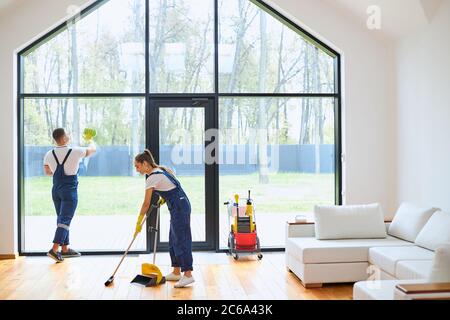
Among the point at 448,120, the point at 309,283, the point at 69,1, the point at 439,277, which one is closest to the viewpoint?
the point at 439,277

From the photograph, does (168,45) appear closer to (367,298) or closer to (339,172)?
(339,172)

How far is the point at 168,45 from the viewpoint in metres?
7.12

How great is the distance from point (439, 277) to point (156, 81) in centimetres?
457

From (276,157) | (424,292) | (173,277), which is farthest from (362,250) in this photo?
(276,157)

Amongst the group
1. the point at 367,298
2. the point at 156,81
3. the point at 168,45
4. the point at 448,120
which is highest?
the point at 168,45

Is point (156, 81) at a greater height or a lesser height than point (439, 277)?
greater

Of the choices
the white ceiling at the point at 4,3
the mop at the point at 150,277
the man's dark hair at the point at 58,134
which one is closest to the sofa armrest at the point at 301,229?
the mop at the point at 150,277

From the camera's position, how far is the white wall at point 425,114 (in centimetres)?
575

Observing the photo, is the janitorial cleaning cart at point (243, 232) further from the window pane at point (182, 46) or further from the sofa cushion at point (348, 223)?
the window pane at point (182, 46)

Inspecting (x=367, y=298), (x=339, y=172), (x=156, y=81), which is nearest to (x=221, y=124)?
(x=156, y=81)

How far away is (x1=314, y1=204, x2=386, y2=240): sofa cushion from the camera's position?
5719 mm

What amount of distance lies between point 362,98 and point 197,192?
240cm

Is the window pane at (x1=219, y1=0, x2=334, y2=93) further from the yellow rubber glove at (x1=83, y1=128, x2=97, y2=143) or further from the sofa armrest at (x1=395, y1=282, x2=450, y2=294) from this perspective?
the sofa armrest at (x1=395, y1=282, x2=450, y2=294)

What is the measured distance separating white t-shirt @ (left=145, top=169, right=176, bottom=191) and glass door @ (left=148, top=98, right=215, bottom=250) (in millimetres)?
1906
